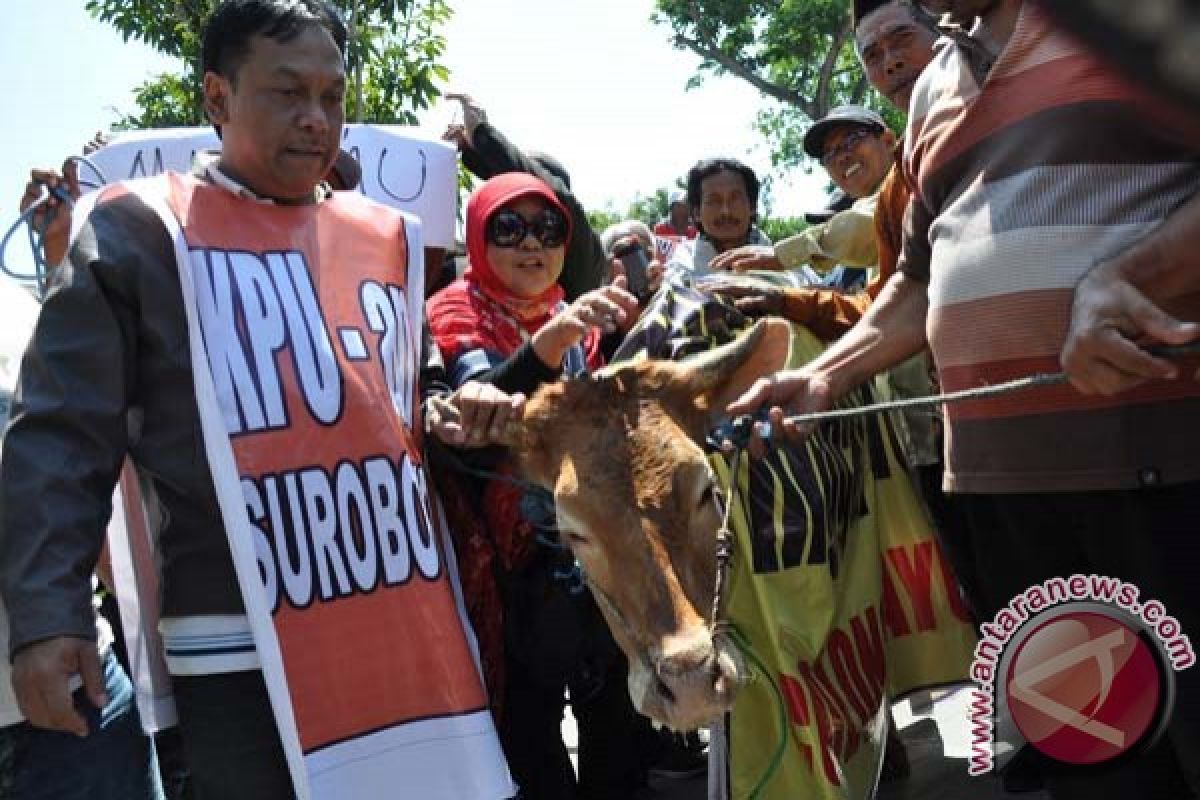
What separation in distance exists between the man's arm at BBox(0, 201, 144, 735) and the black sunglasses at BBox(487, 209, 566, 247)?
151 centimetres

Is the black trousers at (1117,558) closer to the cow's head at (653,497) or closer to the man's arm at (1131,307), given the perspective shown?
the man's arm at (1131,307)

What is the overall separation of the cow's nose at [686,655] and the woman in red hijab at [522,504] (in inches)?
25.5

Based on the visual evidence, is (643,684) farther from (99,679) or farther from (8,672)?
(8,672)

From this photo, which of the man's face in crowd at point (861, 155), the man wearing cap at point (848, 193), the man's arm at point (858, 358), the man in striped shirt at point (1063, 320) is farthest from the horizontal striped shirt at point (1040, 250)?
the man's face in crowd at point (861, 155)

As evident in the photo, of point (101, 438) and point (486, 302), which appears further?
point (486, 302)

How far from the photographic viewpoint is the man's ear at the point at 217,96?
Result: 2893 mm

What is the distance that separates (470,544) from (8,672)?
1221mm

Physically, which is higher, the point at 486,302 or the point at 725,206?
the point at 725,206

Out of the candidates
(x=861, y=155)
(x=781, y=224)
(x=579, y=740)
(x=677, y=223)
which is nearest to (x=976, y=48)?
(x=579, y=740)

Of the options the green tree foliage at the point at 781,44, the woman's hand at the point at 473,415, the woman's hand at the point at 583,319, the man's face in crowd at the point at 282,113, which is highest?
the green tree foliage at the point at 781,44

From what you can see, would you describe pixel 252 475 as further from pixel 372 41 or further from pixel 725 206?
pixel 372 41

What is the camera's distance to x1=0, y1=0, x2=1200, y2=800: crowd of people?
7.25 ft

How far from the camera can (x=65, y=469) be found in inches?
96.5

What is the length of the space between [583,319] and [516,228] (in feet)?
3.45
